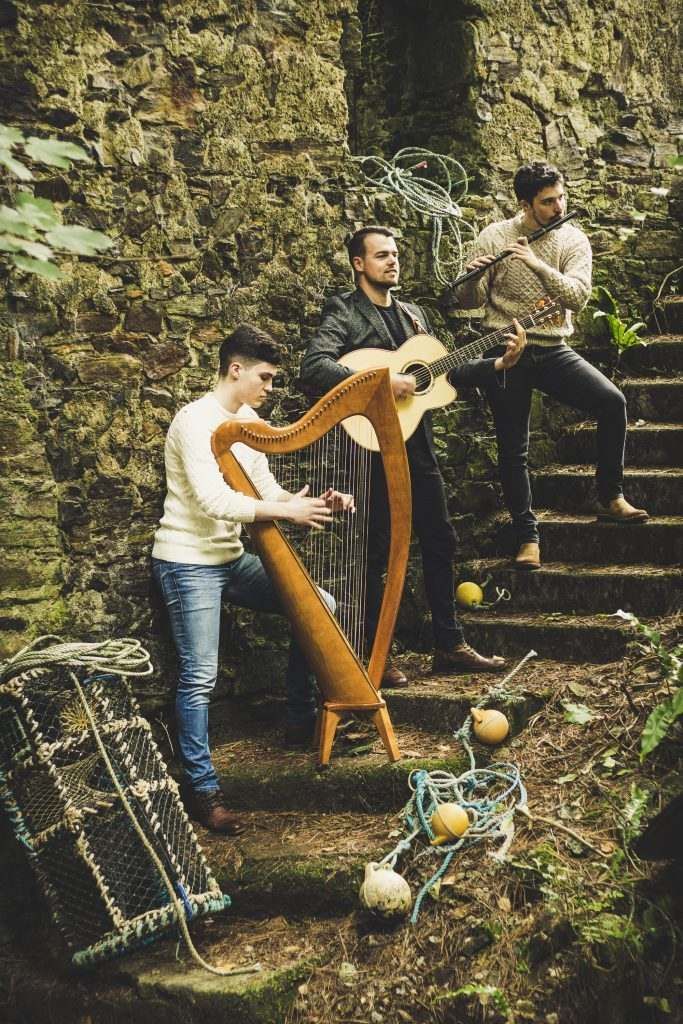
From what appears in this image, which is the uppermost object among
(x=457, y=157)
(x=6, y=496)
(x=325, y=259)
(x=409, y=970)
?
(x=457, y=157)

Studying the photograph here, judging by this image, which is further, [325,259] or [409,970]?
[325,259]

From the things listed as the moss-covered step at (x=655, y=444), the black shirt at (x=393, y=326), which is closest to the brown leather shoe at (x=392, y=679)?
the black shirt at (x=393, y=326)

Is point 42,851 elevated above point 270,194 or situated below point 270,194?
below

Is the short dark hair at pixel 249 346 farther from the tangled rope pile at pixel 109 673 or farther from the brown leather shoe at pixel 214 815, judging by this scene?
the brown leather shoe at pixel 214 815

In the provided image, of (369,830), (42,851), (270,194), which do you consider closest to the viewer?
(42,851)

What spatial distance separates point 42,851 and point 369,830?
1224mm

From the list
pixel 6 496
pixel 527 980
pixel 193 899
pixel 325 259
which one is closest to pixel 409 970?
pixel 527 980

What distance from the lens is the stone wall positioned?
480 centimetres

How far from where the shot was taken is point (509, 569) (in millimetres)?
5891

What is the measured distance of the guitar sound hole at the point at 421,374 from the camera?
5031mm

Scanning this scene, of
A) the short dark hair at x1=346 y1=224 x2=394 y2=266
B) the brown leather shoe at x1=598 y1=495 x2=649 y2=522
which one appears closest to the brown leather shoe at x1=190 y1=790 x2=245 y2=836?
the short dark hair at x1=346 y1=224 x2=394 y2=266

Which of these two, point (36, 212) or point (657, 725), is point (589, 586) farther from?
point (36, 212)

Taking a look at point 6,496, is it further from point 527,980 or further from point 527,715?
point 527,980

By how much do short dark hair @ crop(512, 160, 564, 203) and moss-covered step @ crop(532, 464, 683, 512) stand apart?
1585 millimetres
